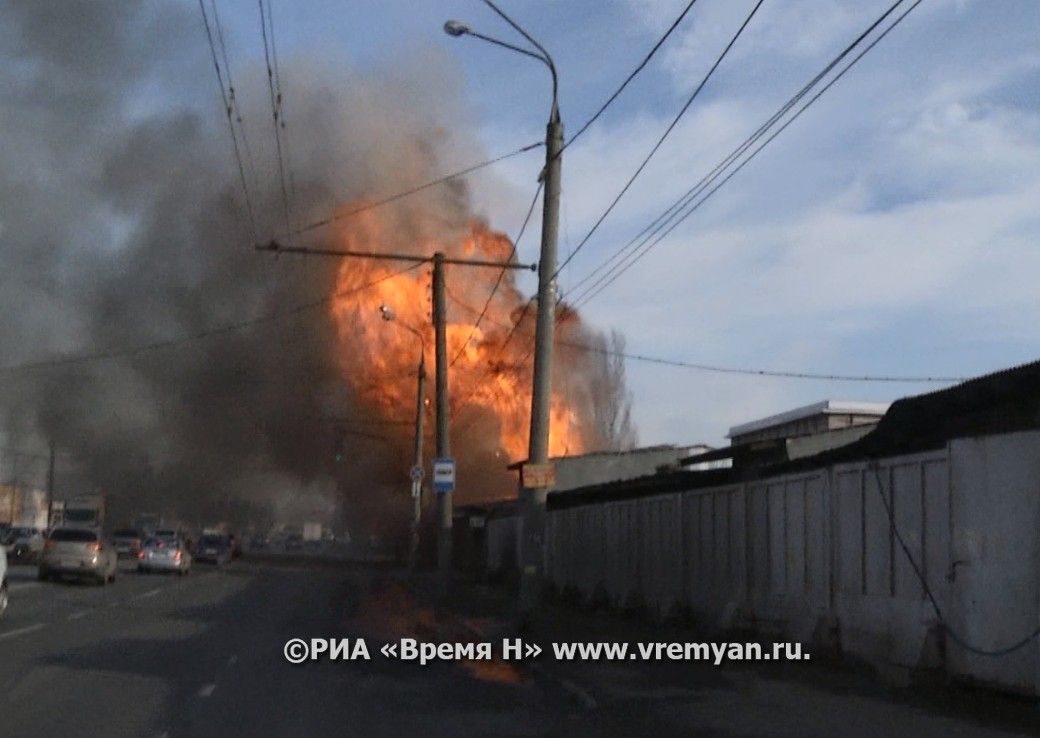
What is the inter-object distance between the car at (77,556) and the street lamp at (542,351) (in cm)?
1973

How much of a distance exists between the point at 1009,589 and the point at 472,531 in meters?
44.9

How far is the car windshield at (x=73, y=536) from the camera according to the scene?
1490 inches

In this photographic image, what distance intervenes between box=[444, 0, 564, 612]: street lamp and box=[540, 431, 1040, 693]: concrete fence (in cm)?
320

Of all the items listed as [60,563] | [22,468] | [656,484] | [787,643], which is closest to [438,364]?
[656,484]

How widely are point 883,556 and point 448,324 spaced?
3880 cm

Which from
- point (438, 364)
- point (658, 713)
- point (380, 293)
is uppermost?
point (380, 293)

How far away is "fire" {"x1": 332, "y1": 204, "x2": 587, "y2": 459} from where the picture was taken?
53562 millimetres

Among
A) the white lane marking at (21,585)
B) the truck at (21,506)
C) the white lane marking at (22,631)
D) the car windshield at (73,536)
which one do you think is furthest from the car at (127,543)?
the truck at (21,506)

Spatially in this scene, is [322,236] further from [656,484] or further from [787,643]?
[787,643]

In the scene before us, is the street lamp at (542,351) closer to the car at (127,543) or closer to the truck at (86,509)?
the car at (127,543)

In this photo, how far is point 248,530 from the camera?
13662 cm

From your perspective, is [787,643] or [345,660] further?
[787,643]

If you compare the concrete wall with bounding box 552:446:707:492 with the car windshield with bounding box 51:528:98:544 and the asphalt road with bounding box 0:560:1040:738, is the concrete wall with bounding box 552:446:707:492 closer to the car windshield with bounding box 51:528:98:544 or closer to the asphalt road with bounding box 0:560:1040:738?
the car windshield with bounding box 51:528:98:544

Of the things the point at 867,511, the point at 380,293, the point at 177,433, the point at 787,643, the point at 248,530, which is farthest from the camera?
the point at 248,530
